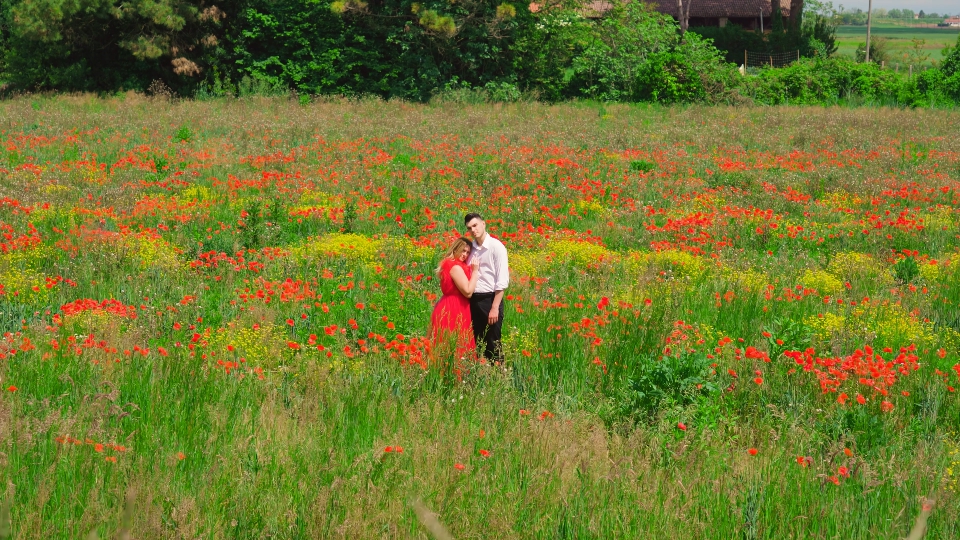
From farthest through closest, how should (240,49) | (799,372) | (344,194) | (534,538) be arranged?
(240,49), (344,194), (799,372), (534,538)

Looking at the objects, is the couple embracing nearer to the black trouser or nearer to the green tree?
the black trouser

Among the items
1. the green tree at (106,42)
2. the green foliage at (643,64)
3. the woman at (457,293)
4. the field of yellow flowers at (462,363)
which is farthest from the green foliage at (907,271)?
the green tree at (106,42)

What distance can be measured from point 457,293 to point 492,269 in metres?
0.46

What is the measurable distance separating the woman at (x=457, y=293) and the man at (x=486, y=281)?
0.13 metres

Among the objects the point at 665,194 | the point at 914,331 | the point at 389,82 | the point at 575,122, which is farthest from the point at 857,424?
the point at 389,82

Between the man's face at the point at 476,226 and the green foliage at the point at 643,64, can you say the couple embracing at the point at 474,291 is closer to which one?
the man's face at the point at 476,226

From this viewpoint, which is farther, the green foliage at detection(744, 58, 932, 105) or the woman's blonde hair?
the green foliage at detection(744, 58, 932, 105)

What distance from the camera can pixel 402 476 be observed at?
424cm

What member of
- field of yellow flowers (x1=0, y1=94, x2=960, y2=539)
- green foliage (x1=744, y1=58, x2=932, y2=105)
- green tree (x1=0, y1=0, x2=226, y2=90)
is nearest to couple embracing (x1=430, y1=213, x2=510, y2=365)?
field of yellow flowers (x1=0, y1=94, x2=960, y2=539)

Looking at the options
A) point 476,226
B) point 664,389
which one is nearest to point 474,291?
point 476,226

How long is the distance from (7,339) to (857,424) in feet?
18.1

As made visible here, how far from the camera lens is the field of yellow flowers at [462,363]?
3.97 m

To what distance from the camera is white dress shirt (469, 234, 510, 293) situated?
748cm

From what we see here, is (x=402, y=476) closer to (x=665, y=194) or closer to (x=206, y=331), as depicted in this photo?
(x=206, y=331)
